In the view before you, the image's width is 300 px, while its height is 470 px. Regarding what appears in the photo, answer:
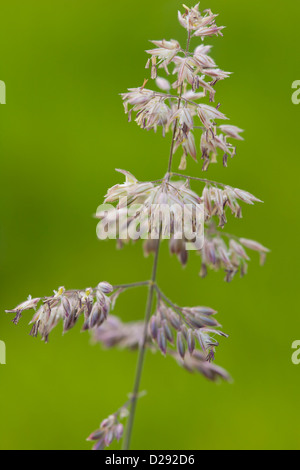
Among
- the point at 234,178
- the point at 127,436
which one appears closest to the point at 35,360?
the point at 127,436

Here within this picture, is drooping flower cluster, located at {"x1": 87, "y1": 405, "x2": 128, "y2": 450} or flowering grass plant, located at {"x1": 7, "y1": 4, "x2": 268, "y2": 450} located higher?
flowering grass plant, located at {"x1": 7, "y1": 4, "x2": 268, "y2": 450}

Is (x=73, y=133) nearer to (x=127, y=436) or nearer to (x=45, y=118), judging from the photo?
(x=45, y=118)

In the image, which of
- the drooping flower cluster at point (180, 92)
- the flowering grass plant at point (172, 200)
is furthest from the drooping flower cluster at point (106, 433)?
the drooping flower cluster at point (180, 92)

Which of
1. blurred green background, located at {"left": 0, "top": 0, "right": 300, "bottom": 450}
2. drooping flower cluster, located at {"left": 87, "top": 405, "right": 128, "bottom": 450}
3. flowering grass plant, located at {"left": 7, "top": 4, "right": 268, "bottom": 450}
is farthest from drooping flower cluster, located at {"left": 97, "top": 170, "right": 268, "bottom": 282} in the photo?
blurred green background, located at {"left": 0, "top": 0, "right": 300, "bottom": 450}

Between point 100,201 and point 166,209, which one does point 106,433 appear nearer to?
point 166,209

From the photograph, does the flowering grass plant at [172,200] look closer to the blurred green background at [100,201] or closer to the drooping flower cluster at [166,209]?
the drooping flower cluster at [166,209]

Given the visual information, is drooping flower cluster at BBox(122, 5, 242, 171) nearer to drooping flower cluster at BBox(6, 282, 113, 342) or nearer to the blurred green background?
drooping flower cluster at BBox(6, 282, 113, 342)
